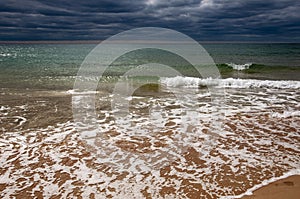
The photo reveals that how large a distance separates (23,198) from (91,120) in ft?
13.1

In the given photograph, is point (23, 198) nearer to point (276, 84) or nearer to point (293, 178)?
point (293, 178)

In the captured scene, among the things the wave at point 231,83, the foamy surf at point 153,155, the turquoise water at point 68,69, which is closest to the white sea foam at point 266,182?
the foamy surf at point 153,155

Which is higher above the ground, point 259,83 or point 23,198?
point 259,83

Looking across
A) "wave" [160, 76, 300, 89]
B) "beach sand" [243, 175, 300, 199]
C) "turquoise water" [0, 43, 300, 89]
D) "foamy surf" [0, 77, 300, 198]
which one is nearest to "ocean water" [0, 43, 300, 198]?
"foamy surf" [0, 77, 300, 198]

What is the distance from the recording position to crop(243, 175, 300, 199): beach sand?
3709 mm

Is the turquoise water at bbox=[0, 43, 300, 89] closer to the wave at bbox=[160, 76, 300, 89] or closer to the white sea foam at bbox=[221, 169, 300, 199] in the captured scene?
the wave at bbox=[160, 76, 300, 89]

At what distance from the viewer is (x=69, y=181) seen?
167 inches

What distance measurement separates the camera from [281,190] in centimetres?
388

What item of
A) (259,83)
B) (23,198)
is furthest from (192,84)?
(23,198)

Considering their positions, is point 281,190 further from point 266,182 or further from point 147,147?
point 147,147

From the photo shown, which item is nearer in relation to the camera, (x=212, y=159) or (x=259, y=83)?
(x=212, y=159)

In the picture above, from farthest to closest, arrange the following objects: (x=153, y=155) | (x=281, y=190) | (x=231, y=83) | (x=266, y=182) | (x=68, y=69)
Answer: (x=68, y=69)
(x=231, y=83)
(x=153, y=155)
(x=266, y=182)
(x=281, y=190)

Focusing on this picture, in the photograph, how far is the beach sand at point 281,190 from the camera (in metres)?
3.71

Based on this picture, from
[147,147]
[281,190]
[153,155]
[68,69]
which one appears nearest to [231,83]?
[147,147]
